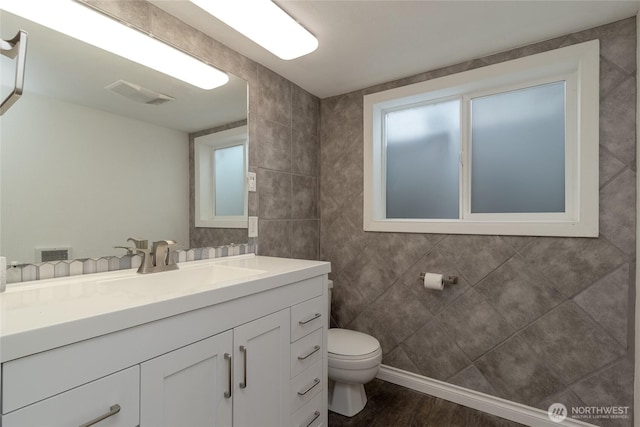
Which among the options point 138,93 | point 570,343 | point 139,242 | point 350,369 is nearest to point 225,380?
point 139,242

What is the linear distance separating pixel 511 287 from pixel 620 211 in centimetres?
65

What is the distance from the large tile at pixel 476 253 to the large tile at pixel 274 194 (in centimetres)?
113

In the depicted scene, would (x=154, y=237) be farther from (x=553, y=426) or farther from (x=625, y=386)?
(x=625, y=386)

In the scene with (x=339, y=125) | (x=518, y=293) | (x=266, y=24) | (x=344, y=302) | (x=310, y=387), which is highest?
(x=266, y=24)

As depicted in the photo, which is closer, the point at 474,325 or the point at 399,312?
the point at 474,325

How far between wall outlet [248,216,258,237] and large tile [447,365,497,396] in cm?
161

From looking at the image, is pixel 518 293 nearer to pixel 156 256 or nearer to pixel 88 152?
pixel 156 256

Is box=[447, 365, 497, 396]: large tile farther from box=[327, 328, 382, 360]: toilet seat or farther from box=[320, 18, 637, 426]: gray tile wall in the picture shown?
box=[327, 328, 382, 360]: toilet seat

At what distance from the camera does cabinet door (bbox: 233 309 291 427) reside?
1060mm

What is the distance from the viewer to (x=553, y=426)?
1.63 metres

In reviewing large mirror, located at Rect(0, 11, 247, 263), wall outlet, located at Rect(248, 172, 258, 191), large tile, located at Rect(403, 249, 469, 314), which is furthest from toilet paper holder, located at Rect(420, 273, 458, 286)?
large mirror, located at Rect(0, 11, 247, 263)

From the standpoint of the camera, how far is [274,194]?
2051 millimetres

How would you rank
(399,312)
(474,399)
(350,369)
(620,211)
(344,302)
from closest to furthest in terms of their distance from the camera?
(620,211) → (350,369) → (474,399) → (399,312) → (344,302)

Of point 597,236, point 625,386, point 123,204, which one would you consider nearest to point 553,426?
point 625,386
